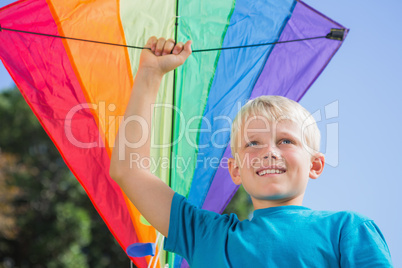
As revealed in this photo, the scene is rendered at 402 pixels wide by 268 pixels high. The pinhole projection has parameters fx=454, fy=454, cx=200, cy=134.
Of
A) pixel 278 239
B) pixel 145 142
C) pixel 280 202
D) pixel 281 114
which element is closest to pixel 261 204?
pixel 280 202

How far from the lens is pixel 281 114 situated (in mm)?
1489

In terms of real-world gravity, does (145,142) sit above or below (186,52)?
below

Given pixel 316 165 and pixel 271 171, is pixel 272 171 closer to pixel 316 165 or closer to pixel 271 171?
pixel 271 171

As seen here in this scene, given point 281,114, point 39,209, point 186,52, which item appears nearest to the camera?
point 281,114

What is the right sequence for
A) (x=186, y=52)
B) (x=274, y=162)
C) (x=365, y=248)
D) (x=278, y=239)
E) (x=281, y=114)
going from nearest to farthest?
1. (x=365, y=248)
2. (x=278, y=239)
3. (x=274, y=162)
4. (x=281, y=114)
5. (x=186, y=52)

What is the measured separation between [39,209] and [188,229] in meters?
12.3

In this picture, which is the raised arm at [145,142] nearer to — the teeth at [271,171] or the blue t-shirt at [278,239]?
the blue t-shirt at [278,239]

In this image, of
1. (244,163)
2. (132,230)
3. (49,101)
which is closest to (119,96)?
(49,101)

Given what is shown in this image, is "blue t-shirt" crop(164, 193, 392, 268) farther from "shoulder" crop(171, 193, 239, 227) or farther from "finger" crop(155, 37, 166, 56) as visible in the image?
"finger" crop(155, 37, 166, 56)

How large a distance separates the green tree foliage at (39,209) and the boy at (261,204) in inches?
416

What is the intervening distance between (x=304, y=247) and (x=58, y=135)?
47.6 inches

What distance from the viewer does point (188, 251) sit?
4.60 feet

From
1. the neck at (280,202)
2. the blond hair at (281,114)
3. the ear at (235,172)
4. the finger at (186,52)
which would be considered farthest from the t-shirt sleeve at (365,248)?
the finger at (186,52)

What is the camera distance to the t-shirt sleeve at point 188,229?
55.0 inches
